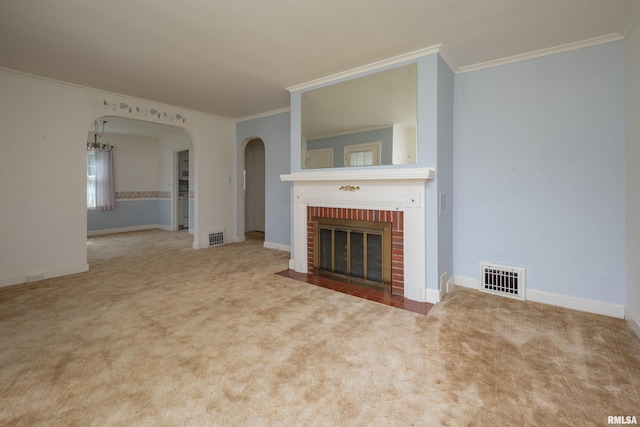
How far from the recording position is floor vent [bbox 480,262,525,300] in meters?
2.87

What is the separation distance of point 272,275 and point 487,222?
246 cm

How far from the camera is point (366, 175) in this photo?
9.83 ft

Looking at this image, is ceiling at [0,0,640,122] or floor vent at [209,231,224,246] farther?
floor vent at [209,231,224,246]

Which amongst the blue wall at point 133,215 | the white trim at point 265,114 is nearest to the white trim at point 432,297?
the white trim at point 265,114

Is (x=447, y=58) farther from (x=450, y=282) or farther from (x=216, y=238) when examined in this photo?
(x=216, y=238)

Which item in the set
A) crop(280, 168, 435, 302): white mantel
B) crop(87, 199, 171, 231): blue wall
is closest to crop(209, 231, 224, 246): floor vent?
crop(280, 168, 435, 302): white mantel

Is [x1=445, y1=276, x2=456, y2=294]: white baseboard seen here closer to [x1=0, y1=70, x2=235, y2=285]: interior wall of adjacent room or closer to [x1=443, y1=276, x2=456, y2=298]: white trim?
[x1=443, y1=276, x2=456, y2=298]: white trim

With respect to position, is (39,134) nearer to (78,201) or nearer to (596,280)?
(78,201)

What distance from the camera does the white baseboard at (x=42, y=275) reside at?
329 cm

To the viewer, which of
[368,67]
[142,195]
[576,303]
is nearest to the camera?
[576,303]

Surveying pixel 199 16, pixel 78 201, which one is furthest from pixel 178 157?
pixel 199 16

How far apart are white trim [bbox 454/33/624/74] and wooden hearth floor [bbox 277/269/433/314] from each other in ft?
7.96

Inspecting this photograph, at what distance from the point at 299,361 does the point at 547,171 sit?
2744mm

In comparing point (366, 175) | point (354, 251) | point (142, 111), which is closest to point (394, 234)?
point (354, 251)
